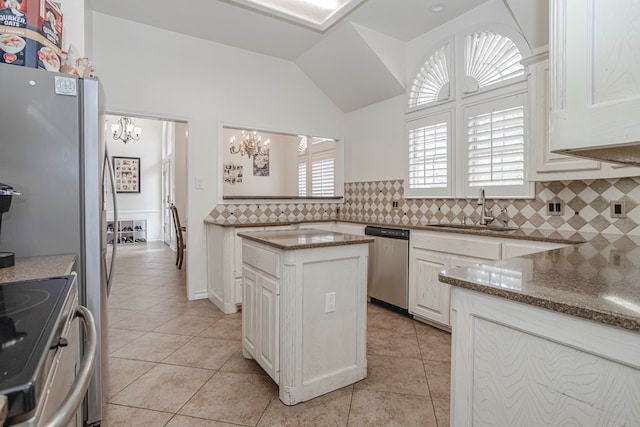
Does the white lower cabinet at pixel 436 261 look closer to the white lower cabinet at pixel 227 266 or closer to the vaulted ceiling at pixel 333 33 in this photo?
the white lower cabinet at pixel 227 266

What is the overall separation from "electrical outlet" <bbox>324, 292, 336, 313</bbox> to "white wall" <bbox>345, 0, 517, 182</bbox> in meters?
2.40

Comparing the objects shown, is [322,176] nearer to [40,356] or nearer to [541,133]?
[541,133]

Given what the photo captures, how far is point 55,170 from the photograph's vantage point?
140cm

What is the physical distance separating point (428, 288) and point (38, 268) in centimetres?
276

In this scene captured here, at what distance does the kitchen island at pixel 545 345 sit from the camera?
72cm

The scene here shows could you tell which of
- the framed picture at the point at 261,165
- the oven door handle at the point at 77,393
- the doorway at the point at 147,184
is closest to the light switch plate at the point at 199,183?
the oven door handle at the point at 77,393

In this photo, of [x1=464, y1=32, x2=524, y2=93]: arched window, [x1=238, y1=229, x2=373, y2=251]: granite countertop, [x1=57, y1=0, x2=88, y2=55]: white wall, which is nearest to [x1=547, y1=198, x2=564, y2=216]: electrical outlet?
[x1=464, y1=32, x2=524, y2=93]: arched window

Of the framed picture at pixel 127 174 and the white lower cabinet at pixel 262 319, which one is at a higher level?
the framed picture at pixel 127 174

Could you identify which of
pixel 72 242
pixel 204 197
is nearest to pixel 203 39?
pixel 204 197

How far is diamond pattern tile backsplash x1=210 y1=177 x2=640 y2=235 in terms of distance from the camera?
2.40m

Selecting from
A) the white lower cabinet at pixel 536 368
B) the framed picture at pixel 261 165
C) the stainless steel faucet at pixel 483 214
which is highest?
the framed picture at pixel 261 165

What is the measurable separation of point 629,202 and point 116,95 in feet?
14.7

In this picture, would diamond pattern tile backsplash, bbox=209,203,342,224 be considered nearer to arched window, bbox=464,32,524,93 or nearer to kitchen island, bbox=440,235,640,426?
arched window, bbox=464,32,524,93

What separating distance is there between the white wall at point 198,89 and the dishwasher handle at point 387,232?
→ 68.4 inches
